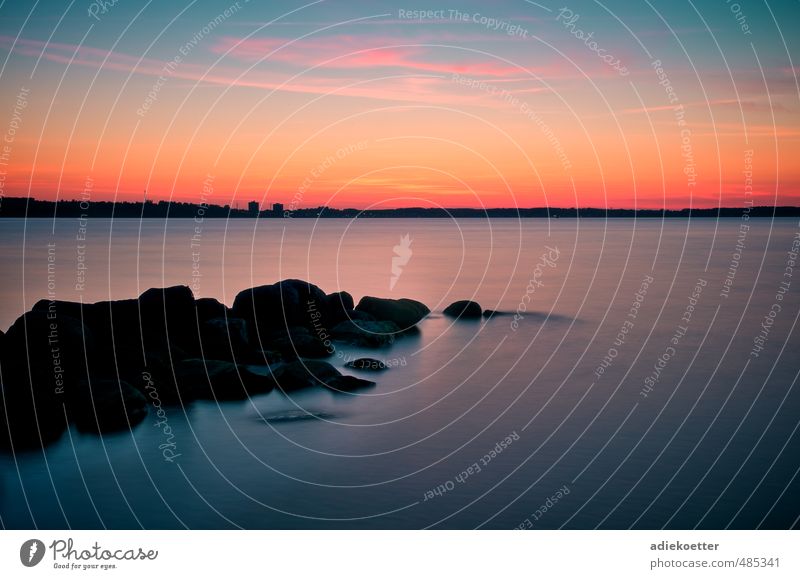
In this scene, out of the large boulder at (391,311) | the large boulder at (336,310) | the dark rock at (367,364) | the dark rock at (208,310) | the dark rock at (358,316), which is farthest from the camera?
the large boulder at (391,311)

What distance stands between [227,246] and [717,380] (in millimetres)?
74399

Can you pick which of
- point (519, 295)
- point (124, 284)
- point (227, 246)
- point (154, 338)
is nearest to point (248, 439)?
point (154, 338)

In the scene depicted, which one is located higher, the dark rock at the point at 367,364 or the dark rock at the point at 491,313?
the dark rock at the point at 491,313

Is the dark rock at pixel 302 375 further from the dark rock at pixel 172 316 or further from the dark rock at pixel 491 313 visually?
the dark rock at pixel 491 313

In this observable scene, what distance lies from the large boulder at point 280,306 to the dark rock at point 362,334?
3.91ft

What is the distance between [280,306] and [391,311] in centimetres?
546

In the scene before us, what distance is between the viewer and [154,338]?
2361cm

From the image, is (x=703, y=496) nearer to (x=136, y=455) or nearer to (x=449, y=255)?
(x=136, y=455)

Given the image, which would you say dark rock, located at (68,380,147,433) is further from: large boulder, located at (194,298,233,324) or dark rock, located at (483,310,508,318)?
dark rock, located at (483,310,508,318)

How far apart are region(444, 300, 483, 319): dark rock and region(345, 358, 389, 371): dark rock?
10755 millimetres

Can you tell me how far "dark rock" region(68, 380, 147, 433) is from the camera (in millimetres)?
18500

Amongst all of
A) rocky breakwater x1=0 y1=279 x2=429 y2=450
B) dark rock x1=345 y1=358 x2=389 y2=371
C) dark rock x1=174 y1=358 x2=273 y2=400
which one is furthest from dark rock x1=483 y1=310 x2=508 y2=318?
dark rock x1=174 y1=358 x2=273 y2=400

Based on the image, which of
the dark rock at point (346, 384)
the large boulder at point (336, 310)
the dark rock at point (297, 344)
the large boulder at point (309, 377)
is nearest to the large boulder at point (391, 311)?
the large boulder at point (336, 310)

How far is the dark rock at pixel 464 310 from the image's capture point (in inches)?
1432
